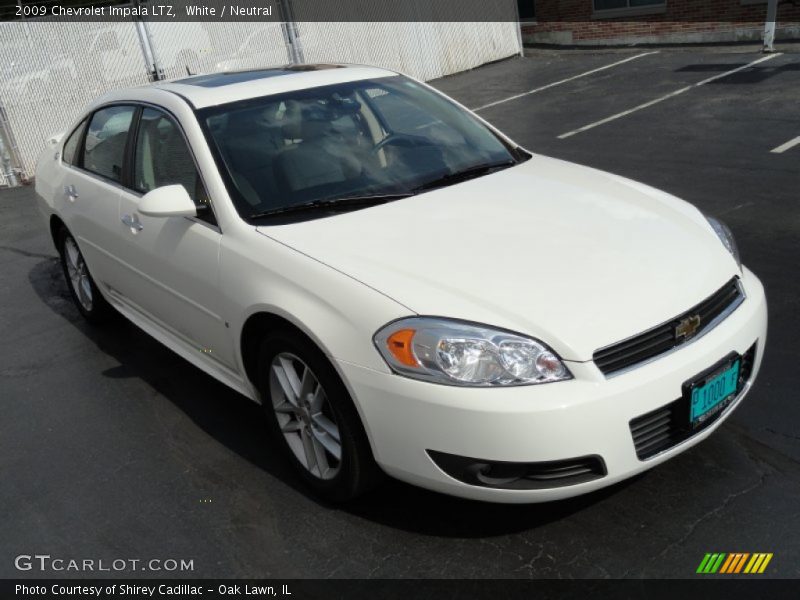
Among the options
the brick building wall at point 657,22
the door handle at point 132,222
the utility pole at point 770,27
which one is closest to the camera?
the door handle at point 132,222

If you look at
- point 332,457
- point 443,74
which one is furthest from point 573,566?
point 443,74

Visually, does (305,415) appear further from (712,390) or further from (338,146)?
(712,390)

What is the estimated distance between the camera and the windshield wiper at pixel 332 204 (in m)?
3.71

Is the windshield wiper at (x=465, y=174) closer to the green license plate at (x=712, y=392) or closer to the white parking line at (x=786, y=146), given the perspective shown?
the green license plate at (x=712, y=392)

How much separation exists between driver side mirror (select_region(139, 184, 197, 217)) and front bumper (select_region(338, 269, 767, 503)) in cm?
123

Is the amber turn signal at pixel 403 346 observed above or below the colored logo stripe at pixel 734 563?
above

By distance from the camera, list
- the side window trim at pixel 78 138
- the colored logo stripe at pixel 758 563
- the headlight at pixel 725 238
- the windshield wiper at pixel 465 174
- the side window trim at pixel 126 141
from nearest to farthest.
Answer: the colored logo stripe at pixel 758 563
the headlight at pixel 725 238
the windshield wiper at pixel 465 174
the side window trim at pixel 126 141
the side window trim at pixel 78 138

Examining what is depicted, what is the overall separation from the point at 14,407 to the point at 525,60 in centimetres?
1431

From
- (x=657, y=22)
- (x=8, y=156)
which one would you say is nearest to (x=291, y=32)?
(x=8, y=156)

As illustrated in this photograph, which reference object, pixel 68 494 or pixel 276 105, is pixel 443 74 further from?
pixel 68 494

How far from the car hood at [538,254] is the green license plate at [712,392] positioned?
0.27m

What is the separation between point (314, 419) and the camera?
3387 mm

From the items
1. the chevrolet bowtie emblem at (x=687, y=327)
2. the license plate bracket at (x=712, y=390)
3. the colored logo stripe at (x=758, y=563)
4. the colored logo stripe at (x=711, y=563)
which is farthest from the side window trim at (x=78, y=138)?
the colored logo stripe at (x=758, y=563)

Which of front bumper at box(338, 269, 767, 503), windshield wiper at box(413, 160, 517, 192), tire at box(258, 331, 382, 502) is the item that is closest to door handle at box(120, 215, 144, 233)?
tire at box(258, 331, 382, 502)
